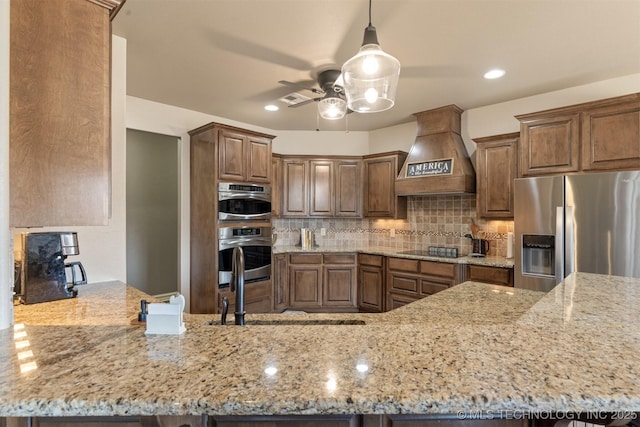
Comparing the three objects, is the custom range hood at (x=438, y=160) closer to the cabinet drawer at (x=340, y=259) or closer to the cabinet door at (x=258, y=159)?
the cabinet drawer at (x=340, y=259)

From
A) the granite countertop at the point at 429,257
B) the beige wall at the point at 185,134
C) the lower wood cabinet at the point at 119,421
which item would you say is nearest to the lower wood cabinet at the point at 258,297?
the granite countertop at the point at 429,257

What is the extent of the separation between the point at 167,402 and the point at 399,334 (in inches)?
22.8

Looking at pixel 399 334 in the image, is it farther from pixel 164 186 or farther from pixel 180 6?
pixel 164 186

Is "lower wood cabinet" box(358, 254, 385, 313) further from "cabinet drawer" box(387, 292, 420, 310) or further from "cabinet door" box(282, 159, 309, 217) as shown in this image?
"cabinet door" box(282, 159, 309, 217)

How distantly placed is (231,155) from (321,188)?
1.56 meters

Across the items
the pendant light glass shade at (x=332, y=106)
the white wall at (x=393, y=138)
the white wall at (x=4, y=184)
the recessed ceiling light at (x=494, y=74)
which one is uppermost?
the recessed ceiling light at (x=494, y=74)

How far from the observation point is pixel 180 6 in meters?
1.97

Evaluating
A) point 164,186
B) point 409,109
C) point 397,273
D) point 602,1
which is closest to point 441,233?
point 397,273

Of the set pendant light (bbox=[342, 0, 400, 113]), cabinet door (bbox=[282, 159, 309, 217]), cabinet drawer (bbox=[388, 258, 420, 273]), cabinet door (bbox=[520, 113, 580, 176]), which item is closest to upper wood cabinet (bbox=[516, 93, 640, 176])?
cabinet door (bbox=[520, 113, 580, 176])

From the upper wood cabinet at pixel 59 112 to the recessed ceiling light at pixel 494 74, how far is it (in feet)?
9.70

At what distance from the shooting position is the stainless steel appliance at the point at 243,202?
3.50 meters

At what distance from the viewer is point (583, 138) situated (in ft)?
9.07

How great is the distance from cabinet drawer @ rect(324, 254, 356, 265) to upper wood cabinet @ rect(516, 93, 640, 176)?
2278mm

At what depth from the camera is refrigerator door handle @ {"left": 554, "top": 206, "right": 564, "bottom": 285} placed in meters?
2.68
